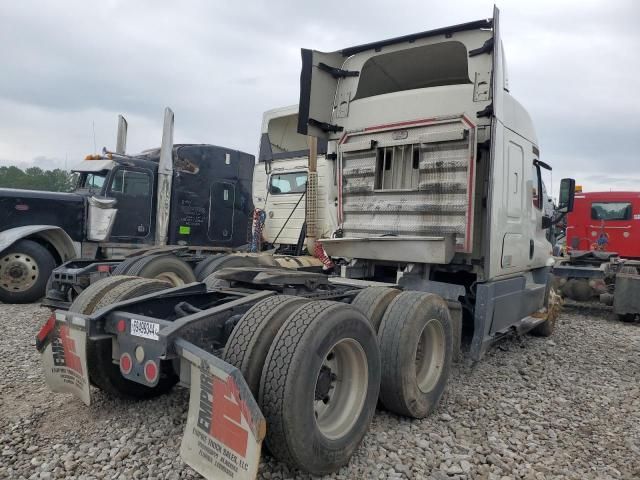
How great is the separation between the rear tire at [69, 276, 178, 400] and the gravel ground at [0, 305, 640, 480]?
0.37ft

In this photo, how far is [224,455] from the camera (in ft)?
7.72

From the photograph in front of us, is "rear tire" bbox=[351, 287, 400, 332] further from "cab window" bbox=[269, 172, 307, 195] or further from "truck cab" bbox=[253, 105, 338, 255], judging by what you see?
"cab window" bbox=[269, 172, 307, 195]

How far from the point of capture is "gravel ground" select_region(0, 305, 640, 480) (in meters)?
2.88

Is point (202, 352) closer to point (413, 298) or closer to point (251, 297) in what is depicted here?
point (251, 297)

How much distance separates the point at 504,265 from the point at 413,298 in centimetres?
180

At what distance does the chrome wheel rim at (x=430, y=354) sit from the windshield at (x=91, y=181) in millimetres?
6964

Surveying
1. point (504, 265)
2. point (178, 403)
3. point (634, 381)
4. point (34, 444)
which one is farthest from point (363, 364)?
point (634, 381)

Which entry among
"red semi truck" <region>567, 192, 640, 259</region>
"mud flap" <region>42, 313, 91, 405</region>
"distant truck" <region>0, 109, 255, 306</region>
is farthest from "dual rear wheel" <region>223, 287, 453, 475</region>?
"red semi truck" <region>567, 192, 640, 259</region>

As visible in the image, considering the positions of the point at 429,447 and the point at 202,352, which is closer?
the point at 202,352

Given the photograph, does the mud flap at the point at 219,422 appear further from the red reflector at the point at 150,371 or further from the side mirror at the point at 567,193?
the side mirror at the point at 567,193

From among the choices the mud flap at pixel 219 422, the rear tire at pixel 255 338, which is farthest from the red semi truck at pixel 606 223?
the mud flap at pixel 219 422

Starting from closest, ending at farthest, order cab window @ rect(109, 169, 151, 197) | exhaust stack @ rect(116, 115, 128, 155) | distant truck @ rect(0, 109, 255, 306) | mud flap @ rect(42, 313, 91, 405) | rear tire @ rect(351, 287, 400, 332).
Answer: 1. mud flap @ rect(42, 313, 91, 405)
2. rear tire @ rect(351, 287, 400, 332)
3. distant truck @ rect(0, 109, 255, 306)
4. cab window @ rect(109, 169, 151, 197)
5. exhaust stack @ rect(116, 115, 128, 155)

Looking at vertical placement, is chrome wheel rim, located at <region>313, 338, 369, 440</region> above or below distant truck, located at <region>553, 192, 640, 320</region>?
below

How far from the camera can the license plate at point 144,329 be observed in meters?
2.75
